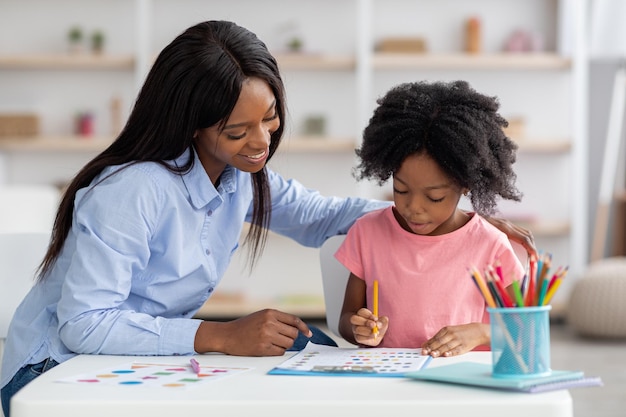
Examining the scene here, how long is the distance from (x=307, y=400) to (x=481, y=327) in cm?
52

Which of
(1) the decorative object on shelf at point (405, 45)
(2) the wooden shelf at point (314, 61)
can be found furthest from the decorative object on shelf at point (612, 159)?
(2) the wooden shelf at point (314, 61)

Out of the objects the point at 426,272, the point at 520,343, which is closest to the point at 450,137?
the point at 426,272

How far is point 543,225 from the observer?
531 cm

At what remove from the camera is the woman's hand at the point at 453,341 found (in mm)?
1327

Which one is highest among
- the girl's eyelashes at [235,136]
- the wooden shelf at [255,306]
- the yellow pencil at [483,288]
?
the girl's eyelashes at [235,136]

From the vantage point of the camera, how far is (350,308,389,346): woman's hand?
1438 mm

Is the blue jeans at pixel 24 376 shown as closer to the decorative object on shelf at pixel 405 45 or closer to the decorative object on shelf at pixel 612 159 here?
the decorative object on shelf at pixel 405 45

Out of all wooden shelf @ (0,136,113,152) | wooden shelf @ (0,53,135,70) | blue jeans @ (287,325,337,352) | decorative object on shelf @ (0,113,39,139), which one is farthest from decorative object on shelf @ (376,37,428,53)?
blue jeans @ (287,325,337,352)

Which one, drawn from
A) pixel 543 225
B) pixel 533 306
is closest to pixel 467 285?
pixel 533 306

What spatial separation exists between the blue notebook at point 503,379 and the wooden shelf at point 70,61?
444 cm

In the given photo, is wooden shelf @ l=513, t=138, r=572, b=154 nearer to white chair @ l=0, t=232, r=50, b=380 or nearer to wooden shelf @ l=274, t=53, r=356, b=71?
wooden shelf @ l=274, t=53, r=356, b=71

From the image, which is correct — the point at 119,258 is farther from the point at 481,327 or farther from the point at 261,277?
the point at 261,277

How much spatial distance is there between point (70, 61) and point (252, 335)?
13.8ft

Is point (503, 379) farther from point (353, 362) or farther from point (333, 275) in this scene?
point (333, 275)
